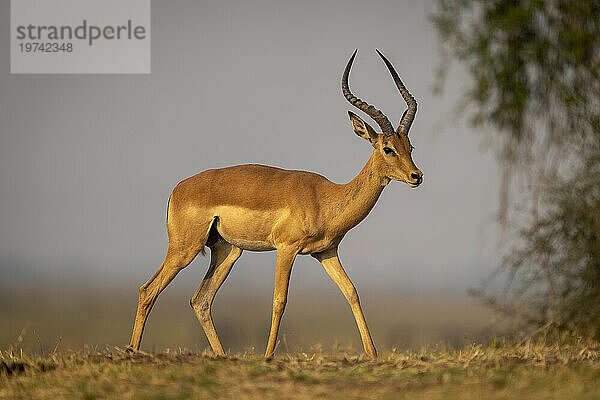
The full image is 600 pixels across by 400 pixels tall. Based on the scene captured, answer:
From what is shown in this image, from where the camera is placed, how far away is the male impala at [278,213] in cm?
1084

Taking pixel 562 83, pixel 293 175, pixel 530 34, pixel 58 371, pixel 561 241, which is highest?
pixel 530 34

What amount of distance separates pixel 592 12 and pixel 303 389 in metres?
7.49

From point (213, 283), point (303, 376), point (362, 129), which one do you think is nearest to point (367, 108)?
point (362, 129)

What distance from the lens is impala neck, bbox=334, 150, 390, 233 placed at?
36.2 ft

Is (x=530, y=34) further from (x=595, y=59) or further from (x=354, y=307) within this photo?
(x=354, y=307)

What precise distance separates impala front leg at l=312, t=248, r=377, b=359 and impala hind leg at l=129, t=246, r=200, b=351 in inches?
75.1

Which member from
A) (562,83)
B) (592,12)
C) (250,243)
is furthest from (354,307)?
(592,12)

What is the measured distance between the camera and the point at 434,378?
7.92 m

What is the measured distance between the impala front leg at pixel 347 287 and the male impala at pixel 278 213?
0.01 metres

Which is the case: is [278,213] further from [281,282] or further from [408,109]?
[408,109]

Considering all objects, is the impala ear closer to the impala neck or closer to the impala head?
the impala head

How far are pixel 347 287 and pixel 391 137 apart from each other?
7.23ft

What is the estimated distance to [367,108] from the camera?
1123 centimetres

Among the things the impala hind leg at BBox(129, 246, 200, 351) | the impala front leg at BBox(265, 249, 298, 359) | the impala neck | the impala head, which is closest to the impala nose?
the impala head
